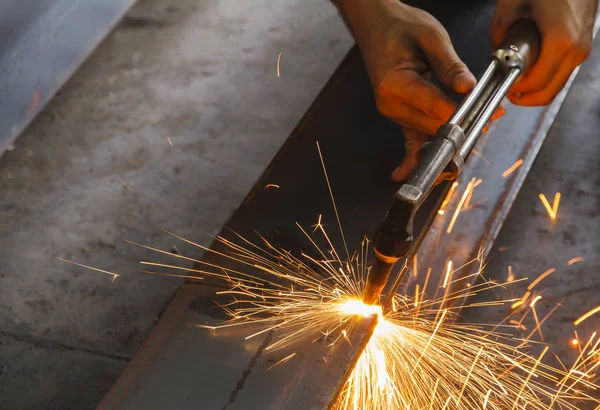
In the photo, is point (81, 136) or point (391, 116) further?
point (81, 136)

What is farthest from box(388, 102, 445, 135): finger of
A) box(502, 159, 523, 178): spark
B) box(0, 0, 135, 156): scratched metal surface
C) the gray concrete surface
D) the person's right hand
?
box(0, 0, 135, 156): scratched metal surface

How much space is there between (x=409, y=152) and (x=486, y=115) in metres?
0.40

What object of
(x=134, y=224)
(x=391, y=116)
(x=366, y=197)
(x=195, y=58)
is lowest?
(x=134, y=224)

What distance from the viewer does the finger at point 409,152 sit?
75.4 inches

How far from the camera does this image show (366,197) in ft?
6.25

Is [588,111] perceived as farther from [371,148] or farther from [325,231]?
[325,231]

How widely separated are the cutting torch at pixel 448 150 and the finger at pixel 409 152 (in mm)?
285

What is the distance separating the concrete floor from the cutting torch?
2.56 ft

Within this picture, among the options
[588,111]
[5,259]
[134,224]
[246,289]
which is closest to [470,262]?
[246,289]

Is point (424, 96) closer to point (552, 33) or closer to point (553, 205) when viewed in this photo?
point (552, 33)

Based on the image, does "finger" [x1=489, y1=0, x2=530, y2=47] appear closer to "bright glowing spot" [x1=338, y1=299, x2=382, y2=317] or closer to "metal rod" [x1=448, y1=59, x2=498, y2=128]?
"metal rod" [x1=448, y1=59, x2=498, y2=128]

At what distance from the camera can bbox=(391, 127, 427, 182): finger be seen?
1.92 m

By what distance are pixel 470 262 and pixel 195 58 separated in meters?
1.91

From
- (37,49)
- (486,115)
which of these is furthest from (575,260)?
(37,49)
